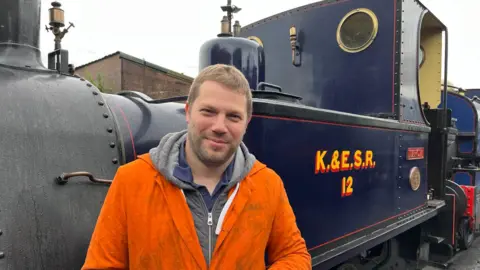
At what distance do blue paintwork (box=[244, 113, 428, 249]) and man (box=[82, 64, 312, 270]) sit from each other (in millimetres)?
675

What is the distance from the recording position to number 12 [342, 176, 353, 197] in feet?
8.05

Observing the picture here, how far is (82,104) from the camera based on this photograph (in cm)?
154

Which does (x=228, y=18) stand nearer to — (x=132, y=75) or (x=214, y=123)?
(x=214, y=123)

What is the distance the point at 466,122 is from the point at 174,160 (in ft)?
19.8

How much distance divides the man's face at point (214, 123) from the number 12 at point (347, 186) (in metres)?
1.50

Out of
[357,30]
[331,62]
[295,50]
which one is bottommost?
[331,62]

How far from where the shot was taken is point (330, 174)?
231 centimetres

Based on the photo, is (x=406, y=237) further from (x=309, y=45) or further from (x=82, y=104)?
(x=82, y=104)

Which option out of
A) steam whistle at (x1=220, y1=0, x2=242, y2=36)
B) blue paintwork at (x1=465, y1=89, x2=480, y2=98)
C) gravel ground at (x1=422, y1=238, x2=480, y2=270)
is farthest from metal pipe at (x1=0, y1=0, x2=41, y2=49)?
blue paintwork at (x1=465, y1=89, x2=480, y2=98)

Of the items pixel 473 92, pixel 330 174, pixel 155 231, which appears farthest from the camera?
pixel 473 92

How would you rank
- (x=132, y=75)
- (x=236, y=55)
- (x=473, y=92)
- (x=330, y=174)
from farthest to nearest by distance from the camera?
1. (x=132, y=75)
2. (x=473, y=92)
3. (x=236, y=55)
4. (x=330, y=174)

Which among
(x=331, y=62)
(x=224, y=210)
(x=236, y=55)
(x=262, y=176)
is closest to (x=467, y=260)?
(x=331, y=62)

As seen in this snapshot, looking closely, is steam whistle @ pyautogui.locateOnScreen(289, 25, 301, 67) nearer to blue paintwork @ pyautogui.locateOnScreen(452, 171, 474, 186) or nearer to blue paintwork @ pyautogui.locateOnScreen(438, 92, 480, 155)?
blue paintwork @ pyautogui.locateOnScreen(452, 171, 474, 186)

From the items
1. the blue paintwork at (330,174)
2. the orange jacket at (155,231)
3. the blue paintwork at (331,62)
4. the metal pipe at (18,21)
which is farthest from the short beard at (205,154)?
the blue paintwork at (331,62)
